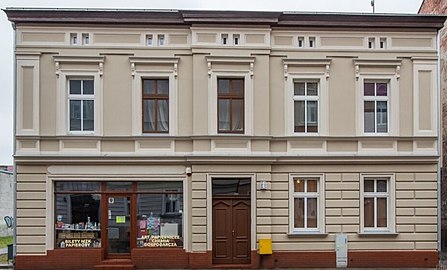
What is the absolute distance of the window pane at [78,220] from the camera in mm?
16344

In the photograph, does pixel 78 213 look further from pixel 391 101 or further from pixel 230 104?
pixel 391 101

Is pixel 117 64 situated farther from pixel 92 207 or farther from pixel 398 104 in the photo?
pixel 398 104

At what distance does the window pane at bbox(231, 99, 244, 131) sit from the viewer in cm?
1666

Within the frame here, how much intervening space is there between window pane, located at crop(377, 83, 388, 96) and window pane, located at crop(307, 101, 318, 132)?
2.01 m

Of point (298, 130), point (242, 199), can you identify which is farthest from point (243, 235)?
point (298, 130)

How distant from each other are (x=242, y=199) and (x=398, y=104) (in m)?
5.66

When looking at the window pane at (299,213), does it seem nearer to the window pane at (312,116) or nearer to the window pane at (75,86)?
the window pane at (312,116)

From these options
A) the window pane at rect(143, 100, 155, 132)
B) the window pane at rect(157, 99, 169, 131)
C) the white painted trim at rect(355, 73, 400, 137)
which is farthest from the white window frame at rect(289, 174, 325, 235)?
the window pane at rect(143, 100, 155, 132)

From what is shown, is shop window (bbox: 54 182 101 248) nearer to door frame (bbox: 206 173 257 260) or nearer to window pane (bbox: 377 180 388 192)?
door frame (bbox: 206 173 257 260)

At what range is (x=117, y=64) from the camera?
1645 centimetres

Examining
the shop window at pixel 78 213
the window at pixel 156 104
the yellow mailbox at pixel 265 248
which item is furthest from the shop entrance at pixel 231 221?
the shop window at pixel 78 213

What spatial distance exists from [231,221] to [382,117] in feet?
18.8

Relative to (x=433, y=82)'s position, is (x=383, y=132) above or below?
below

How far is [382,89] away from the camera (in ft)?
55.7
